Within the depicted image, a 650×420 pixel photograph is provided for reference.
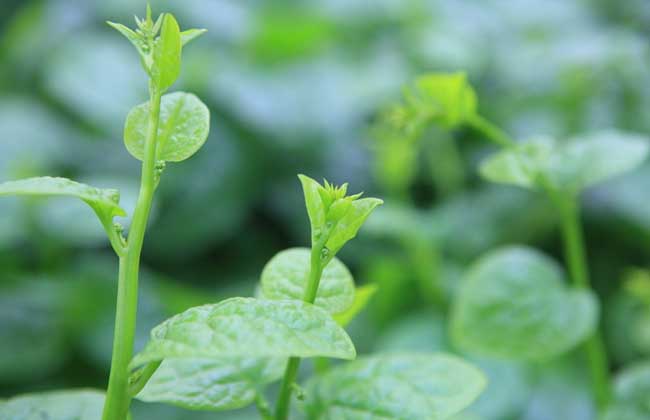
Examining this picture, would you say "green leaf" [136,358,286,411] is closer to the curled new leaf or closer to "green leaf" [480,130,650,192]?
the curled new leaf

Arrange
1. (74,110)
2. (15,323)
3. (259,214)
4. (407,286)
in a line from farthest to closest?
1. (74,110)
2. (259,214)
3. (407,286)
4. (15,323)

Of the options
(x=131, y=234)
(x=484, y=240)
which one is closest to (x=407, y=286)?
(x=484, y=240)

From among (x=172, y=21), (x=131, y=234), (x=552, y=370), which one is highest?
(x=172, y=21)

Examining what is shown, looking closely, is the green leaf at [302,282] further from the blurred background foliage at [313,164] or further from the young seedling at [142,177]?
the blurred background foliage at [313,164]

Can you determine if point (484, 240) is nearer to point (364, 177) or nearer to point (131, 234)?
point (364, 177)

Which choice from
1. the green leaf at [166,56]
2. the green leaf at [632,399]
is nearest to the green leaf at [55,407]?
the green leaf at [166,56]

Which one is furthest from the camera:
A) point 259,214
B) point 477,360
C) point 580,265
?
point 259,214

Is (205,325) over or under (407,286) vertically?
over
